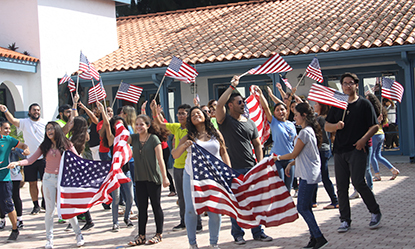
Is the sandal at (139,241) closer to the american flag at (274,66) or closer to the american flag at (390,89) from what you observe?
the american flag at (274,66)

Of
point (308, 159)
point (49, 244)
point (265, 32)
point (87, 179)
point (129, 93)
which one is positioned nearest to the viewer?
point (308, 159)

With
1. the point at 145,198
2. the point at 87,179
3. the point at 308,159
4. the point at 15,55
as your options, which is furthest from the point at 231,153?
the point at 15,55

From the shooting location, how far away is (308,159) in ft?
17.5

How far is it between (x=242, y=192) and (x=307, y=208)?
2.56 feet

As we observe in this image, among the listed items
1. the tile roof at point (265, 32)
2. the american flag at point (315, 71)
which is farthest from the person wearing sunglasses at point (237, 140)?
the tile roof at point (265, 32)

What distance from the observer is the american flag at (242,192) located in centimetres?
521

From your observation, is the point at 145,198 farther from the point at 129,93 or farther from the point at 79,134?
the point at 129,93

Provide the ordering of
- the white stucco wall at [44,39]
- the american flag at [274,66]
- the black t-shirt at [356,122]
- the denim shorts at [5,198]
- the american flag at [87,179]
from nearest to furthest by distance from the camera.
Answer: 1. the black t-shirt at [356,122]
2. the american flag at [87,179]
3. the denim shorts at [5,198]
4. the american flag at [274,66]
5. the white stucco wall at [44,39]

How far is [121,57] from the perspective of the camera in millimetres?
16688

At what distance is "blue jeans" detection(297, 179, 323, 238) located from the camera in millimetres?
5184

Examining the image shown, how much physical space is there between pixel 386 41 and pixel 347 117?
25.6ft

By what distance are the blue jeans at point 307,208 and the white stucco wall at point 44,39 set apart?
38.3 feet

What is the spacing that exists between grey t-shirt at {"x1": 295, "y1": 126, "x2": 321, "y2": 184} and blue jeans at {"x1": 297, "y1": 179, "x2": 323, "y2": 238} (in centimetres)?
8

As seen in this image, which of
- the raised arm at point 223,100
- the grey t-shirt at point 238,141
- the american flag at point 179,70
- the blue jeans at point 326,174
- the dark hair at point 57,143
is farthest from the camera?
the american flag at point 179,70
